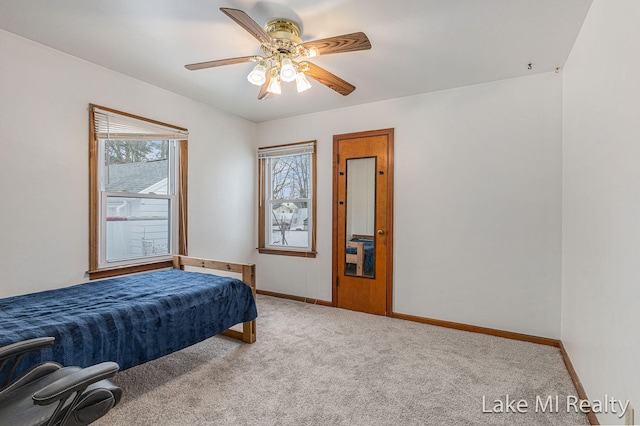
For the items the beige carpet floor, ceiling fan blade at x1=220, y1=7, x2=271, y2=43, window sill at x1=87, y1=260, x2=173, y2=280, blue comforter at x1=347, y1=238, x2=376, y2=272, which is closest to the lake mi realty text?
the beige carpet floor

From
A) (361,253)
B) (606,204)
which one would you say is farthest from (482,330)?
(606,204)

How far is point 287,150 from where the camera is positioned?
437 cm

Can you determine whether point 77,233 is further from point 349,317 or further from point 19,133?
point 349,317

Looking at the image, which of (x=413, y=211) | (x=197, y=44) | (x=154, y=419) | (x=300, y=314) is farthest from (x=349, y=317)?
(x=197, y=44)

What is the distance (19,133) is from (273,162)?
2.72 metres

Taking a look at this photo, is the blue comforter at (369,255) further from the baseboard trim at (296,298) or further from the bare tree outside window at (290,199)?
the bare tree outside window at (290,199)

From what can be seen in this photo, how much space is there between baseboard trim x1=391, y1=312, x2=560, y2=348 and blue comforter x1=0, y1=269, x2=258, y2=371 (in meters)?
1.78

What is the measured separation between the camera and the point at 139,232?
10.7ft

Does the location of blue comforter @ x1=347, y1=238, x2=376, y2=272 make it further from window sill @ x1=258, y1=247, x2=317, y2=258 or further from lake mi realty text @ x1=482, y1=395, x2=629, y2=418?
lake mi realty text @ x1=482, y1=395, x2=629, y2=418

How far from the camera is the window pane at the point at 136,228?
302 centimetres

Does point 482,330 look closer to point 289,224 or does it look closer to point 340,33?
point 289,224

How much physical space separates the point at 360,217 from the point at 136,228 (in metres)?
2.44

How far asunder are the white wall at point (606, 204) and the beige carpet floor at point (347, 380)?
425mm

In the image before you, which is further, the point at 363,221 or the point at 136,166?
the point at 363,221
